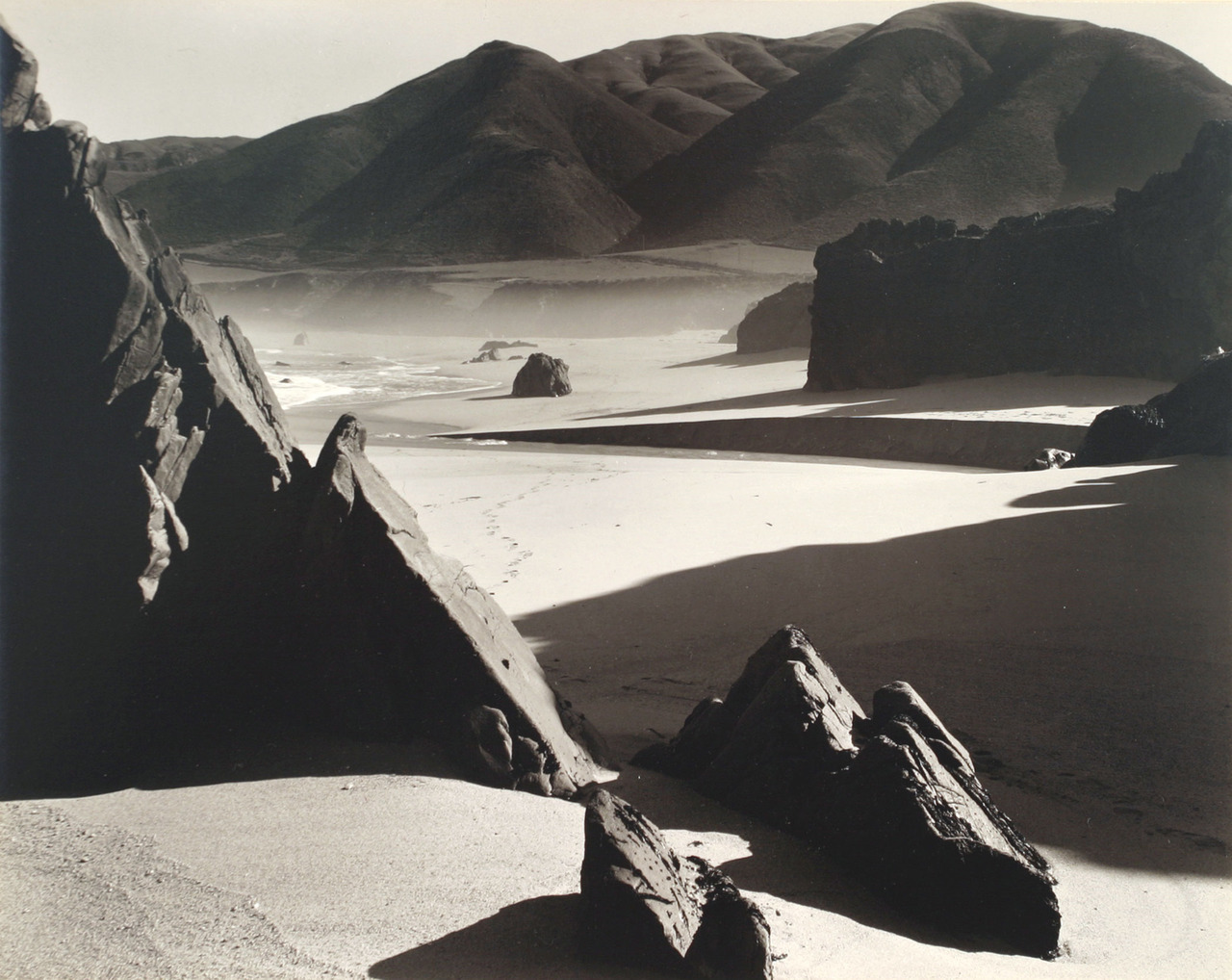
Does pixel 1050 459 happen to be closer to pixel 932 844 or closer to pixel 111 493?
pixel 932 844

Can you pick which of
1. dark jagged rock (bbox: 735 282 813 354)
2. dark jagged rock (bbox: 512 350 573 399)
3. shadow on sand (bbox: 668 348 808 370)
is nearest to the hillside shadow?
dark jagged rock (bbox: 512 350 573 399)

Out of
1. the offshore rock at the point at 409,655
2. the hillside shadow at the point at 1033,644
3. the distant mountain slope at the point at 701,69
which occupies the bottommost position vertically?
the hillside shadow at the point at 1033,644

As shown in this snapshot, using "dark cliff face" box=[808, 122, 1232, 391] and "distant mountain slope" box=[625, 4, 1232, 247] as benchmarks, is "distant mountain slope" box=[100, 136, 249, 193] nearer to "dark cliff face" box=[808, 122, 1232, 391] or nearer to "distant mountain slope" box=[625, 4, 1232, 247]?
"distant mountain slope" box=[625, 4, 1232, 247]

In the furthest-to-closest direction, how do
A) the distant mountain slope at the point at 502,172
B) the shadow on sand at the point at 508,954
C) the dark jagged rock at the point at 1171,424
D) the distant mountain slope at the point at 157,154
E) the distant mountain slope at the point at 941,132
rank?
the distant mountain slope at the point at 157,154 → the distant mountain slope at the point at 502,172 → the distant mountain slope at the point at 941,132 → the dark jagged rock at the point at 1171,424 → the shadow on sand at the point at 508,954

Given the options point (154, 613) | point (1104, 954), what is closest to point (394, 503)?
point (154, 613)

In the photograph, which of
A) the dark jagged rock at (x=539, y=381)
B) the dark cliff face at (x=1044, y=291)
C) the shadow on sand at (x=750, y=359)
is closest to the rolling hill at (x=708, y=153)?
the shadow on sand at (x=750, y=359)

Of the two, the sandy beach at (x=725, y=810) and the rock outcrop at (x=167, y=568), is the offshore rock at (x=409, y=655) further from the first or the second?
the sandy beach at (x=725, y=810)
